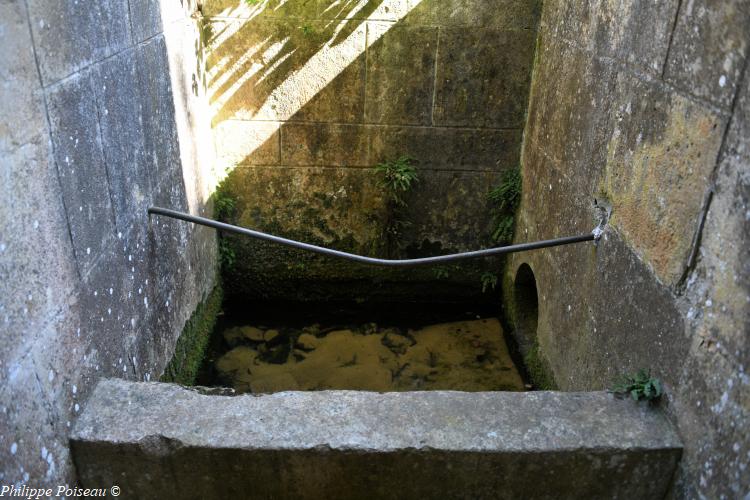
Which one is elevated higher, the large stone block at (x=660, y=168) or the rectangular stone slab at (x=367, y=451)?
the large stone block at (x=660, y=168)

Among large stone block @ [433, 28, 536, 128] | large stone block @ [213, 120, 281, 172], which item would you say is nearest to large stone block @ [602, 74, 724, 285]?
large stone block @ [433, 28, 536, 128]

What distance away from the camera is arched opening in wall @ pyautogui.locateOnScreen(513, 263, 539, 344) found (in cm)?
543

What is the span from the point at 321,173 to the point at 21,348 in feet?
12.8

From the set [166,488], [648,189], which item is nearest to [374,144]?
[648,189]

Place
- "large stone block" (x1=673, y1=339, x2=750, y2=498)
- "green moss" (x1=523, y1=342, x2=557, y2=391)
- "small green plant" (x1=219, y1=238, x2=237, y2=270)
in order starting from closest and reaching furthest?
"large stone block" (x1=673, y1=339, x2=750, y2=498) → "green moss" (x1=523, y1=342, x2=557, y2=391) → "small green plant" (x1=219, y1=238, x2=237, y2=270)

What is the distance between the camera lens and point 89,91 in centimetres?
271

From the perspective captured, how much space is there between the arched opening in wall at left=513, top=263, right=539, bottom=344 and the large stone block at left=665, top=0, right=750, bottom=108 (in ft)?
9.76

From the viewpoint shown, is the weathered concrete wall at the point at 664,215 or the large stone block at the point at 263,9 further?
the large stone block at the point at 263,9

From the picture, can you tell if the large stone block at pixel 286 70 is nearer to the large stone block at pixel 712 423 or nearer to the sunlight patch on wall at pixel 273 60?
the sunlight patch on wall at pixel 273 60

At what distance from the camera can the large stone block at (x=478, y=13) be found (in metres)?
5.12

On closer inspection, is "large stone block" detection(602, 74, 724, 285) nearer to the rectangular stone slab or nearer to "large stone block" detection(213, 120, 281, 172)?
the rectangular stone slab

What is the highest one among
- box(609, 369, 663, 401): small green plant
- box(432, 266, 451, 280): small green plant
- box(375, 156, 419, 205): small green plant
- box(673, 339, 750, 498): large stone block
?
box(673, 339, 750, 498): large stone block

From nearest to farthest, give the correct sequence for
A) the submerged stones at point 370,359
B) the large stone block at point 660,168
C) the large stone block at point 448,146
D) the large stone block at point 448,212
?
the large stone block at point 660,168 → the submerged stones at point 370,359 → the large stone block at point 448,146 → the large stone block at point 448,212

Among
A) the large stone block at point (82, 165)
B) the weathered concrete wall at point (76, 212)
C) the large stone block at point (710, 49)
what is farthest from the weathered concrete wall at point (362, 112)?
the large stone block at point (710, 49)
